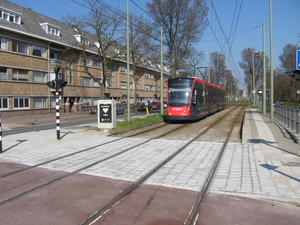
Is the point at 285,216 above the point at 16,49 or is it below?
below

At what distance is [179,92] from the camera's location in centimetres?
1784

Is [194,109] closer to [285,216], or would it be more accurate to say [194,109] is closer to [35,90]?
[285,216]

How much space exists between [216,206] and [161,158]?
3.76 meters

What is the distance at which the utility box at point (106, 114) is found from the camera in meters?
14.7

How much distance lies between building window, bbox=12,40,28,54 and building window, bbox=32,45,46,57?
111cm

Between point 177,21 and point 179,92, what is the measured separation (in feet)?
40.2

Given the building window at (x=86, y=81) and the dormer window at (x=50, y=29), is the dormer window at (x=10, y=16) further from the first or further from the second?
the building window at (x=86, y=81)

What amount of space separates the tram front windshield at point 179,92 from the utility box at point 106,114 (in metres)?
4.67

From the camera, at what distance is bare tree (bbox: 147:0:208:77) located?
26.3 metres

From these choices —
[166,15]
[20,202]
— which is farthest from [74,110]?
[20,202]

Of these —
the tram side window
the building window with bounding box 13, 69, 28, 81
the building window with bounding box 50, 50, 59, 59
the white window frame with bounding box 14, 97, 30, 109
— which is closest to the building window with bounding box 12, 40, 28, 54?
the building window with bounding box 13, 69, 28, 81

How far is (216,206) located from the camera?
180 inches

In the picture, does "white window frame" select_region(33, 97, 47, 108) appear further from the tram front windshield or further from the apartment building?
the tram front windshield

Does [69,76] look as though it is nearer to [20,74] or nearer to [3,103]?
[20,74]
